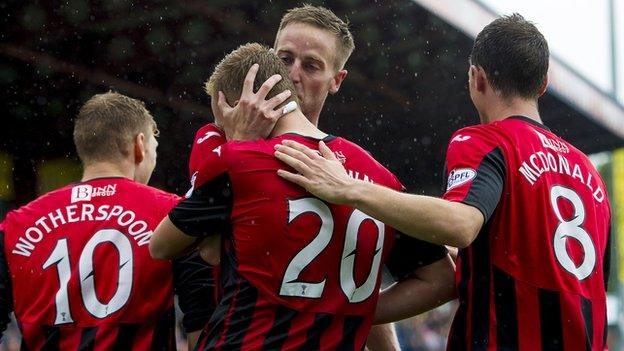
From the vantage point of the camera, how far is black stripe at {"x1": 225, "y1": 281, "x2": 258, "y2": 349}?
3445 mm

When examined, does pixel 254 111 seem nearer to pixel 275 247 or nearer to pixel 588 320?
pixel 275 247

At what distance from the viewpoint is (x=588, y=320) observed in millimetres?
3664

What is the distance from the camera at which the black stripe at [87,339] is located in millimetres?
4230

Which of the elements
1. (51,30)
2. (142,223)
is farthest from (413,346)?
(142,223)

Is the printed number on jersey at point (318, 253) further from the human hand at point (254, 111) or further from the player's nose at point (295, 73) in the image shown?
the player's nose at point (295, 73)

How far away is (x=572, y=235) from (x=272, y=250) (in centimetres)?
112

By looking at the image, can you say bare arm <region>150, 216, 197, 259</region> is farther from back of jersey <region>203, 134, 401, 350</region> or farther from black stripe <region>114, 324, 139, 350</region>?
black stripe <region>114, 324, 139, 350</region>

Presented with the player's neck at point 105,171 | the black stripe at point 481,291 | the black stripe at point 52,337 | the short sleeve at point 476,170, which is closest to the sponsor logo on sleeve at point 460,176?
the short sleeve at point 476,170

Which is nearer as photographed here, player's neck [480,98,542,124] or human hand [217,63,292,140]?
human hand [217,63,292,140]

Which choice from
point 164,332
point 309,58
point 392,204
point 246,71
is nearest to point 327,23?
point 309,58

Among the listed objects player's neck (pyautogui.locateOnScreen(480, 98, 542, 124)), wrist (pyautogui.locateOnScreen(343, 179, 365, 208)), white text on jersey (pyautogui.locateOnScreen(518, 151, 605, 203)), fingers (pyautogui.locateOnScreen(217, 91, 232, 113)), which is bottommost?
wrist (pyautogui.locateOnScreen(343, 179, 365, 208))

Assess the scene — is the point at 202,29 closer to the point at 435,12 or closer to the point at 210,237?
the point at 435,12

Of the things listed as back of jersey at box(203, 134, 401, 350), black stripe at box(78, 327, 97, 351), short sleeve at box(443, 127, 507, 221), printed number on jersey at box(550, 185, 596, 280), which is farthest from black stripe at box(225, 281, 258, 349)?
printed number on jersey at box(550, 185, 596, 280)

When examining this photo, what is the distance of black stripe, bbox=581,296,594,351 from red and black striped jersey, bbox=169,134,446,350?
841mm
